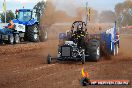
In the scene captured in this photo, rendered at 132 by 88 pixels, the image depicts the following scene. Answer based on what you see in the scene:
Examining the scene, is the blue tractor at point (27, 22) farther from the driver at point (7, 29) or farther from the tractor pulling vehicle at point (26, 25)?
the driver at point (7, 29)

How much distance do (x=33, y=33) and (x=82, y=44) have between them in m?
13.7

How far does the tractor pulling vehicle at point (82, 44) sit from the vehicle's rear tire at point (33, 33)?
12.1m

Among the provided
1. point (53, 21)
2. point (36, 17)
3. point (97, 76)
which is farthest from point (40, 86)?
point (53, 21)

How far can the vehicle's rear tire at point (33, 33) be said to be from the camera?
3066 cm

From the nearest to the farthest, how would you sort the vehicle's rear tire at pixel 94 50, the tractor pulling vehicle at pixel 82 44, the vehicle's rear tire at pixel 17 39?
the tractor pulling vehicle at pixel 82 44
the vehicle's rear tire at pixel 94 50
the vehicle's rear tire at pixel 17 39

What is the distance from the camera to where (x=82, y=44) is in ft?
58.3

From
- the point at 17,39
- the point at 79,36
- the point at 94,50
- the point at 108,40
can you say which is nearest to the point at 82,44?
the point at 79,36

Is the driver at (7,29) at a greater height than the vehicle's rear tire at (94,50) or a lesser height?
greater

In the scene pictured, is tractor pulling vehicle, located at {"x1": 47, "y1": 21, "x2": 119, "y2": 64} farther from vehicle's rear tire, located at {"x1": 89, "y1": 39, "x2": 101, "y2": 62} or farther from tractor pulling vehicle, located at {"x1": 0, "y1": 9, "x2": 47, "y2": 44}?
tractor pulling vehicle, located at {"x1": 0, "y1": 9, "x2": 47, "y2": 44}

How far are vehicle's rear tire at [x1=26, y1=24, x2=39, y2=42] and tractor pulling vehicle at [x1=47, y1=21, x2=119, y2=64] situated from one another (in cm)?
1205

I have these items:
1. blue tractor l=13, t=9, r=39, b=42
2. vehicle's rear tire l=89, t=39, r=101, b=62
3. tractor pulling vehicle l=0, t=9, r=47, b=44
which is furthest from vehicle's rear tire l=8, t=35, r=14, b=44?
vehicle's rear tire l=89, t=39, r=101, b=62


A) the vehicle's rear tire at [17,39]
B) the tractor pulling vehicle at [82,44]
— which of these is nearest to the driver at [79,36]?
the tractor pulling vehicle at [82,44]

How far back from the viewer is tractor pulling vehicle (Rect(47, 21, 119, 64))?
1711 centimetres

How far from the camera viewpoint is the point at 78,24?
18.3 metres
